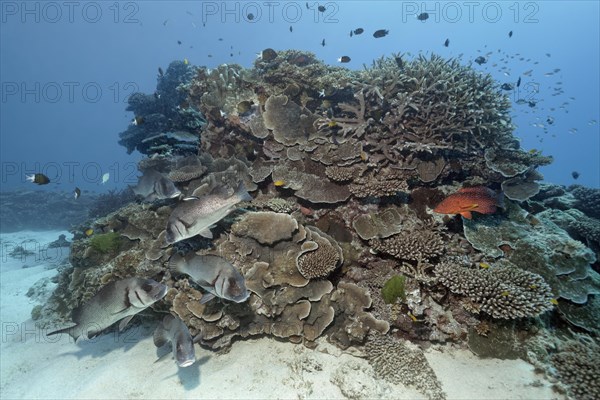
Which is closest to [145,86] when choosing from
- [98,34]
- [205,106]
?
[98,34]

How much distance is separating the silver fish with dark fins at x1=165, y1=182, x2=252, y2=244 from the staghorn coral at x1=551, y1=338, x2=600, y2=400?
14.6 feet

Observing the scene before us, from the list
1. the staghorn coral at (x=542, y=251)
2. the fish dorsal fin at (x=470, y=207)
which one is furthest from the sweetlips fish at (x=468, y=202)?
the staghorn coral at (x=542, y=251)

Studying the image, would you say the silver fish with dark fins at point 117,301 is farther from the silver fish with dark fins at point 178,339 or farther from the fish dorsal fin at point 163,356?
the fish dorsal fin at point 163,356

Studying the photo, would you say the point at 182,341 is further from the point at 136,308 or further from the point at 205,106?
the point at 205,106

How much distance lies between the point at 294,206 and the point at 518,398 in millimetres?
4037

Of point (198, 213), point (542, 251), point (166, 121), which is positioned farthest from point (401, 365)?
point (166, 121)

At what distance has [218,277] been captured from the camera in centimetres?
308

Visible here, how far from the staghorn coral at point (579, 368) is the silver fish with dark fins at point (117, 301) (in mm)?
4875

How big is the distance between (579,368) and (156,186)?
19.8ft

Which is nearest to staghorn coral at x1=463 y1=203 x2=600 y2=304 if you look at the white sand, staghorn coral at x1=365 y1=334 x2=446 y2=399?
the white sand

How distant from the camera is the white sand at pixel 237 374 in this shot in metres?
3.66

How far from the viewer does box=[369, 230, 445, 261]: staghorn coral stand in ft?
14.7

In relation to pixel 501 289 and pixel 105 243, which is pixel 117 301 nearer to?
pixel 105 243

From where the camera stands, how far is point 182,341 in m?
3.12
